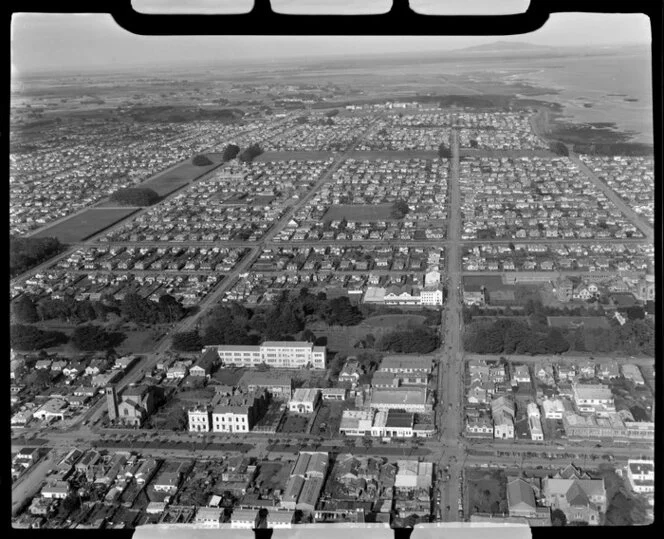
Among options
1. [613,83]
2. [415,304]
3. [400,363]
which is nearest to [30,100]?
[613,83]

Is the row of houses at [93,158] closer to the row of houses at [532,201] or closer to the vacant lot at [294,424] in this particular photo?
the vacant lot at [294,424]

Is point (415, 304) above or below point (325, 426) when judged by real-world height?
above

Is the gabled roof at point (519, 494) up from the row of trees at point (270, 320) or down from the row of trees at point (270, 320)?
down

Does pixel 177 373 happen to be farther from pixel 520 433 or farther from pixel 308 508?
pixel 520 433

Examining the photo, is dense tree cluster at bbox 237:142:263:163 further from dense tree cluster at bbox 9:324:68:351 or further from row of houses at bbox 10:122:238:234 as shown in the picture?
dense tree cluster at bbox 9:324:68:351

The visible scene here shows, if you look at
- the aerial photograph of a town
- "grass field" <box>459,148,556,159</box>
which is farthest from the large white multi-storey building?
"grass field" <box>459,148,556,159</box>

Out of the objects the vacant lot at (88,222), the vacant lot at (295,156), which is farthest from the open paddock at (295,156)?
the vacant lot at (88,222)
